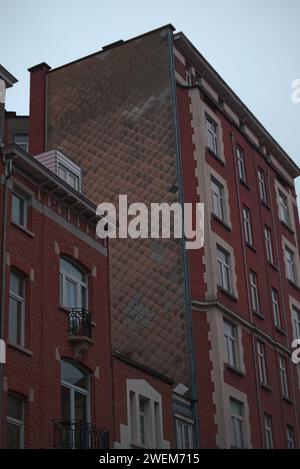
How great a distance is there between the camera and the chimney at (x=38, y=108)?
136ft

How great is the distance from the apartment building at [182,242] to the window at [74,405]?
3404mm

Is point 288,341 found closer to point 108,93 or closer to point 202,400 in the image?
point 202,400

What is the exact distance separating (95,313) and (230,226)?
11664 mm

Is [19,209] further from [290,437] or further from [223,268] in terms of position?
[290,437]

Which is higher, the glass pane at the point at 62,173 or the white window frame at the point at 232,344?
the glass pane at the point at 62,173

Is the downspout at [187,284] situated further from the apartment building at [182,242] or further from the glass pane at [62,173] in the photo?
the glass pane at [62,173]

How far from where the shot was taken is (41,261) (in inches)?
1044

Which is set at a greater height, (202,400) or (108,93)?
(108,93)

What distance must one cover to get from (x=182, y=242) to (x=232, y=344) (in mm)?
A: 4641

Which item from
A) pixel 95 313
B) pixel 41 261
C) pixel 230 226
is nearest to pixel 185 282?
pixel 230 226

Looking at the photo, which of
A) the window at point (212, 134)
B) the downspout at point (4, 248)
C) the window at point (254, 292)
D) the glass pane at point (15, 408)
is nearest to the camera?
the downspout at point (4, 248)

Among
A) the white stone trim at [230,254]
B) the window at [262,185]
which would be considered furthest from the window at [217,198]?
the window at [262,185]

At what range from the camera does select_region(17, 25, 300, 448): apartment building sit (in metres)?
34.6
